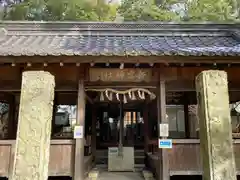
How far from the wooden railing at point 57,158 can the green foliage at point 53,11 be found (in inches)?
537

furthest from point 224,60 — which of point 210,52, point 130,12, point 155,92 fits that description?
point 130,12

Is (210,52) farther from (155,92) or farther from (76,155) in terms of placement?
(76,155)

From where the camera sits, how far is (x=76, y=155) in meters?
6.71

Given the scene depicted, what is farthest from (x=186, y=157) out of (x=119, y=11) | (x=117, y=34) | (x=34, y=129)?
(x=119, y=11)

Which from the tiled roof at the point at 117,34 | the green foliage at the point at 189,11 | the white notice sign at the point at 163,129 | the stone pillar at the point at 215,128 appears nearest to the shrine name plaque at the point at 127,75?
the white notice sign at the point at 163,129

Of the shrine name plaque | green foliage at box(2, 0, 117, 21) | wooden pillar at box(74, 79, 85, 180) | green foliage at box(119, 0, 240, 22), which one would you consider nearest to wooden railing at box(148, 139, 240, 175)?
the shrine name plaque

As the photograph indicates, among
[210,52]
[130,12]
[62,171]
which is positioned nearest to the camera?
[210,52]

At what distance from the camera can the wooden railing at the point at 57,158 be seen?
6770 millimetres

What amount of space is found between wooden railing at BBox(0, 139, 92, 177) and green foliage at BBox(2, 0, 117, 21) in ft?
44.8

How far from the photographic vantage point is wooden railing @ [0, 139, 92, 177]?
6.77m

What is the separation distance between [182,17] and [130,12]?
14.2 feet

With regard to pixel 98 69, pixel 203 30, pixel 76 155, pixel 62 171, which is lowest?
pixel 62 171

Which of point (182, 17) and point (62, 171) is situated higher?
point (182, 17)

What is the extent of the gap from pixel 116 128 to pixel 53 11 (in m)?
11.1
